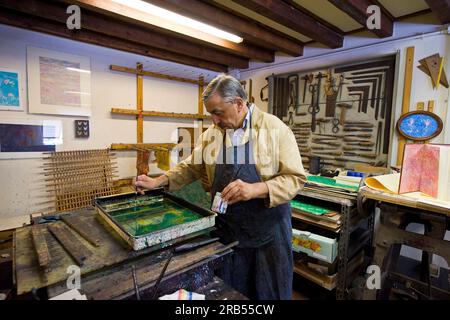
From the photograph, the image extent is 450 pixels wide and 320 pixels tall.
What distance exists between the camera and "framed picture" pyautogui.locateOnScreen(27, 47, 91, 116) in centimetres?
245

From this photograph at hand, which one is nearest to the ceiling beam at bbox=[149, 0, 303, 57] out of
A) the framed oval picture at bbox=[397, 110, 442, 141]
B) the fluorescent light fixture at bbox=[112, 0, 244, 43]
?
the fluorescent light fixture at bbox=[112, 0, 244, 43]

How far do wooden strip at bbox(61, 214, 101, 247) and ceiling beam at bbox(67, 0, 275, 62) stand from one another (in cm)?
160

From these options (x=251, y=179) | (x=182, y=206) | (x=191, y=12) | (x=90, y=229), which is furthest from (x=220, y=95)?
(x=191, y=12)

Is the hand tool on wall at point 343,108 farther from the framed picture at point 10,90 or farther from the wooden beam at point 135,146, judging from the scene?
the framed picture at point 10,90

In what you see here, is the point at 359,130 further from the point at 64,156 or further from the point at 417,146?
the point at 64,156

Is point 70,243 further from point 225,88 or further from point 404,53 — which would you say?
point 404,53

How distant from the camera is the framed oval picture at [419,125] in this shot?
2.11 m

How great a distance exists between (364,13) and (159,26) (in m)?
1.77

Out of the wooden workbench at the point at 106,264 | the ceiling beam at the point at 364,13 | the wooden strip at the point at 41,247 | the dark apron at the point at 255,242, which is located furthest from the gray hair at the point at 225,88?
the ceiling beam at the point at 364,13

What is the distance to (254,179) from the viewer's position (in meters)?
1.30

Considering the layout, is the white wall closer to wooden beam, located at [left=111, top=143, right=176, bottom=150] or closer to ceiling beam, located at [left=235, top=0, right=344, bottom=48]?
wooden beam, located at [left=111, top=143, right=176, bottom=150]

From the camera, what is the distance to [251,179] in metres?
1.30

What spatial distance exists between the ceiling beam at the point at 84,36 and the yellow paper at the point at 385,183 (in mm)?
2672

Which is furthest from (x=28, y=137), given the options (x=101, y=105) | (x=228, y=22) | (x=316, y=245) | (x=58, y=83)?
(x=316, y=245)
